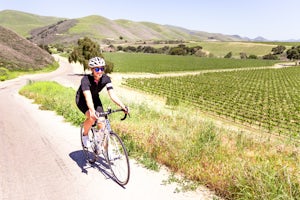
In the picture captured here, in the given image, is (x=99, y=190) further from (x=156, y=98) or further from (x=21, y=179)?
(x=156, y=98)

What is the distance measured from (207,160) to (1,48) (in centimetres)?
5571

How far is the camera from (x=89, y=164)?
21.6 ft

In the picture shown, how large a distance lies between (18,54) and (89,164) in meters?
54.2

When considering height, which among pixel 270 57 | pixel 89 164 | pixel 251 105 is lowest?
pixel 270 57

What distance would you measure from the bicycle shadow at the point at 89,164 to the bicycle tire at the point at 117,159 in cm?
19

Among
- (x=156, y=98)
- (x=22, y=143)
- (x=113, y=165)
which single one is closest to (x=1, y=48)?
(x=156, y=98)

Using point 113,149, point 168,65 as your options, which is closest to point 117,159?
point 113,149

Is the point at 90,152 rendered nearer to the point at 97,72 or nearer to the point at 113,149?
the point at 113,149

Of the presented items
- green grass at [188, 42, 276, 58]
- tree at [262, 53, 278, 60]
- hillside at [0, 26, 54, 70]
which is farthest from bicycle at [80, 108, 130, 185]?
green grass at [188, 42, 276, 58]

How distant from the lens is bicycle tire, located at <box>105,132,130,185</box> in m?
5.47

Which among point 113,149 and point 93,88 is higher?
point 93,88

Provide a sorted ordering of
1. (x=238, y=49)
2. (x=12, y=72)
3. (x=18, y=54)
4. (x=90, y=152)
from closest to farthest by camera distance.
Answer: (x=90, y=152), (x=12, y=72), (x=18, y=54), (x=238, y=49)

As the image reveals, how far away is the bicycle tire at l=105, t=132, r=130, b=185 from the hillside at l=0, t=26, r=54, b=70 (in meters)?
45.7

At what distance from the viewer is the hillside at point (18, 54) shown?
47.5 metres
